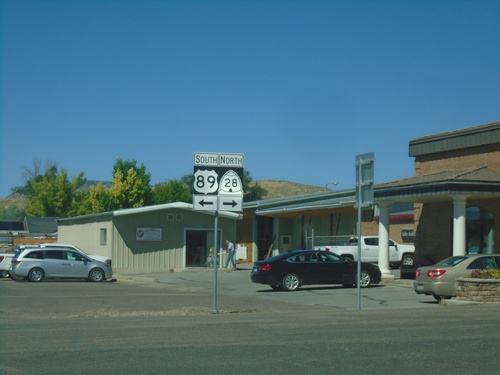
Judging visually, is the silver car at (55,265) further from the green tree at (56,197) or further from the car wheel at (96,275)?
the green tree at (56,197)

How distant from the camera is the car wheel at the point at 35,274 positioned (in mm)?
31719

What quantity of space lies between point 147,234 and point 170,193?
122ft

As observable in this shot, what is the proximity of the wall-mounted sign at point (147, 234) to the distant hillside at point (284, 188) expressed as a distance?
3643 inches

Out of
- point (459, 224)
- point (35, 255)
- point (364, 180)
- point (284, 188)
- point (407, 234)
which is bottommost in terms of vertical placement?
point (35, 255)

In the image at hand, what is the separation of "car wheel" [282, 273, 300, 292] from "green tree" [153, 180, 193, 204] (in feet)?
168

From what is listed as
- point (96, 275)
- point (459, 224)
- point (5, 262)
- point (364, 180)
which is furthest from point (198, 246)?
point (364, 180)

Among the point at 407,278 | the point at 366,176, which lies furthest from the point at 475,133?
the point at 366,176

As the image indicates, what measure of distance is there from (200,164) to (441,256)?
16874mm

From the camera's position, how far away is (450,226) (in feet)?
99.8

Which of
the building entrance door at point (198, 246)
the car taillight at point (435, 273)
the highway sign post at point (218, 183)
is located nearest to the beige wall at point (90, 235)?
the building entrance door at point (198, 246)

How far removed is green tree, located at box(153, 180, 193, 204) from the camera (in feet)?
255

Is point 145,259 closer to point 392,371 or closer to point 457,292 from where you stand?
point 457,292

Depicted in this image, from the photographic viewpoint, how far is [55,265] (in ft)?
105

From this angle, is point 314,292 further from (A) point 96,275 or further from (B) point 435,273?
(A) point 96,275
